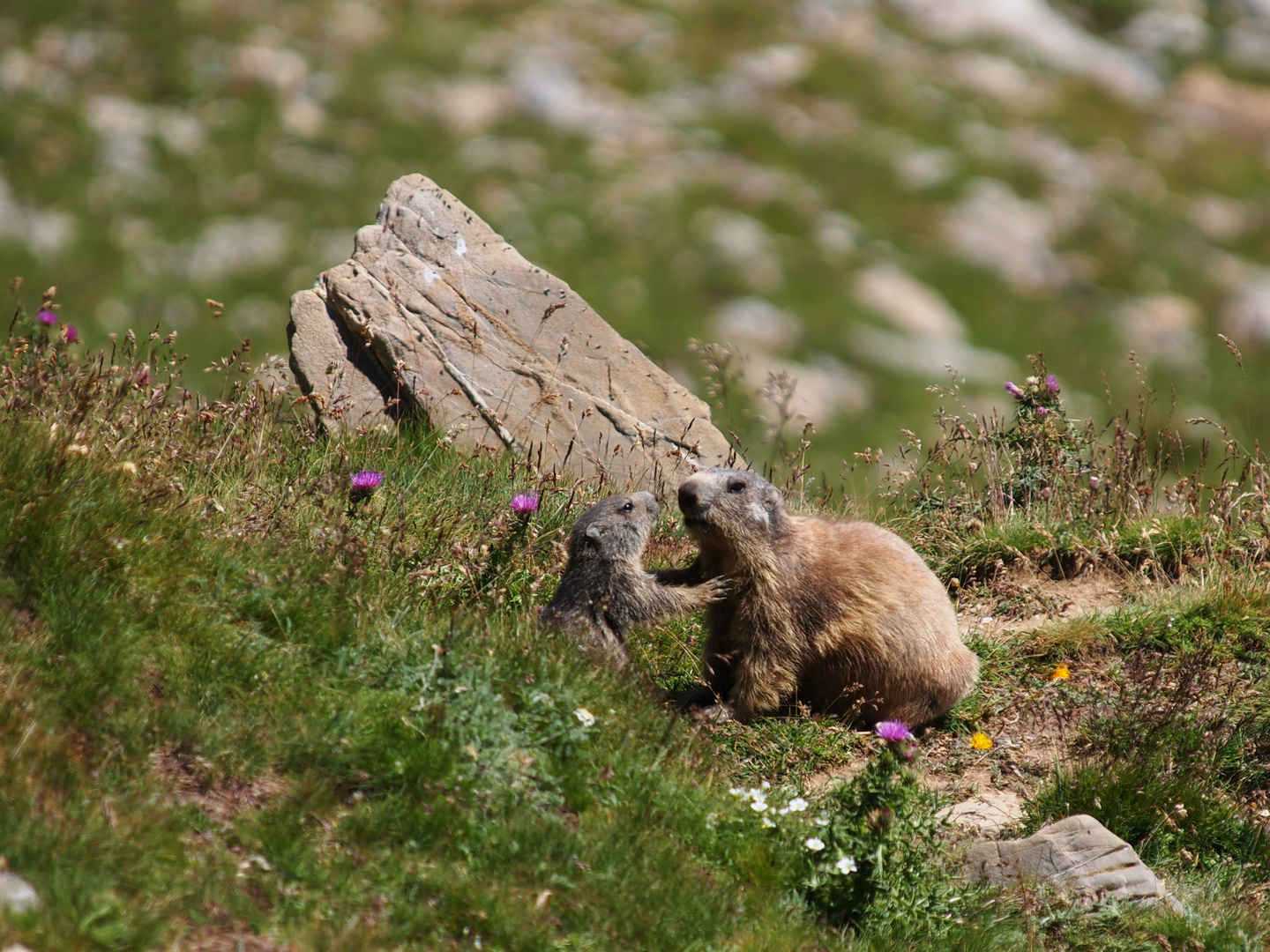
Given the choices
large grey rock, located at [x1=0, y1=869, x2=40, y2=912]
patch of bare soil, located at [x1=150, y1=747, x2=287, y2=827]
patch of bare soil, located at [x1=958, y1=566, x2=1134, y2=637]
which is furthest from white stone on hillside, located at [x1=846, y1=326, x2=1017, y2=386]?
large grey rock, located at [x1=0, y1=869, x2=40, y2=912]

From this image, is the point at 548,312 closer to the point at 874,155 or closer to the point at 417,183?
the point at 417,183

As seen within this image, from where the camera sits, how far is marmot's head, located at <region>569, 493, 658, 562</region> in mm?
6375

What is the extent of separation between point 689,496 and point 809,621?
964mm

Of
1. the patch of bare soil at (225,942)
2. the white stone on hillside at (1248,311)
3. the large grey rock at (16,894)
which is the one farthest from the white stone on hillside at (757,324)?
the large grey rock at (16,894)

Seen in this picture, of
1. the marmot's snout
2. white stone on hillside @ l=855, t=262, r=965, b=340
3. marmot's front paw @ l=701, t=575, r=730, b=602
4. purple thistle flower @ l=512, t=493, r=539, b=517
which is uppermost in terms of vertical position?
the marmot's snout

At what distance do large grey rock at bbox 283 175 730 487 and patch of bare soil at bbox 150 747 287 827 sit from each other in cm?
340

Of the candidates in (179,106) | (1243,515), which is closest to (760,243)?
(179,106)

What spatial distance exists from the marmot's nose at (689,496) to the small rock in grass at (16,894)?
369cm

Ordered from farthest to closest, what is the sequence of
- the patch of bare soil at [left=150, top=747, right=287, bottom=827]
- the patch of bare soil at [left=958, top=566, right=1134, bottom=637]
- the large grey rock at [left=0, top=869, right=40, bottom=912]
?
A: the patch of bare soil at [left=958, top=566, right=1134, bottom=637], the patch of bare soil at [left=150, top=747, right=287, bottom=827], the large grey rock at [left=0, top=869, right=40, bottom=912]

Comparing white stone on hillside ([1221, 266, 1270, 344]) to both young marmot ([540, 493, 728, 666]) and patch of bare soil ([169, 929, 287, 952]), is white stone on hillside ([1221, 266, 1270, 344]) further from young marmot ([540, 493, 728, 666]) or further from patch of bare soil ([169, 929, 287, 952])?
patch of bare soil ([169, 929, 287, 952])

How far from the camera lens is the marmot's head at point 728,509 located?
6.40m

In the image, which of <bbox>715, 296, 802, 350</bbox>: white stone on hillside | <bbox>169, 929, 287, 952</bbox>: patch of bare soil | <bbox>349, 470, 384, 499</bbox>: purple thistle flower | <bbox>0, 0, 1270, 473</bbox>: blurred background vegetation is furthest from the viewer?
<bbox>715, 296, 802, 350</bbox>: white stone on hillside

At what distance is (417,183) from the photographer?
931 cm

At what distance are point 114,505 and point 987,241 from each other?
18.2m
